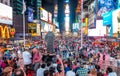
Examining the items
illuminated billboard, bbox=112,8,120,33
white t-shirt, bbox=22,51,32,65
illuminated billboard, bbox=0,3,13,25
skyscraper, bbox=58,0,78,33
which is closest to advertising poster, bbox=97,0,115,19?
illuminated billboard, bbox=112,8,120,33

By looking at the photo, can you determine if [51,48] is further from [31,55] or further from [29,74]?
[29,74]

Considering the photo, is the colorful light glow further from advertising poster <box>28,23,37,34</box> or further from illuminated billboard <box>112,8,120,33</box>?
illuminated billboard <box>112,8,120,33</box>

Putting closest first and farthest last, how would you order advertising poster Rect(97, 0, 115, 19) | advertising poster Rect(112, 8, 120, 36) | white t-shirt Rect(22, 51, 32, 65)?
white t-shirt Rect(22, 51, 32, 65) → advertising poster Rect(112, 8, 120, 36) → advertising poster Rect(97, 0, 115, 19)

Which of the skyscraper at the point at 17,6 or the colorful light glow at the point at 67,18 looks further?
the colorful light glow at the point at 67,18

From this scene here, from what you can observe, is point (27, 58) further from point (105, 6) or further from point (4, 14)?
point (105, 6)

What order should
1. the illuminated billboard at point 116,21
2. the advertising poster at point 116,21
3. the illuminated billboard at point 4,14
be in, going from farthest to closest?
the illuminated billboard at point 4,14, the illuminated billboard at point 116,21, the advertising poster at point 116,21

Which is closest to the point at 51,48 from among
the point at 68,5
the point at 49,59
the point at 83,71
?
the point at 49,59

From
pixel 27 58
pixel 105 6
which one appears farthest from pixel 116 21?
pixel 27 58

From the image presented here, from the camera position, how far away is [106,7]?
206ft

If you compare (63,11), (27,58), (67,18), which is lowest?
(27,58)

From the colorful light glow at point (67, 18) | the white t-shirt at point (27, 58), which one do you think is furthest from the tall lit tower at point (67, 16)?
the white t-shirt at point (27, 58)

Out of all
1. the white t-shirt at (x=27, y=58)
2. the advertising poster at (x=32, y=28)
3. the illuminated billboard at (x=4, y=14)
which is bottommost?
the white t-shirt at (x=27, y=58)

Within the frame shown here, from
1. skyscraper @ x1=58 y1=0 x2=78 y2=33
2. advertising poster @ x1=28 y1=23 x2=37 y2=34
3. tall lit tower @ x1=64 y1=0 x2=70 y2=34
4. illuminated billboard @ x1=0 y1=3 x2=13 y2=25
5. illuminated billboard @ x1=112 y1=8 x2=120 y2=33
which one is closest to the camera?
illuminated billboard @ x1=112 y1=8 x2=120 y2=33

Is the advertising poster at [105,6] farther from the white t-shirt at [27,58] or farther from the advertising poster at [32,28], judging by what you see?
the white t-shirt at [27,58]
